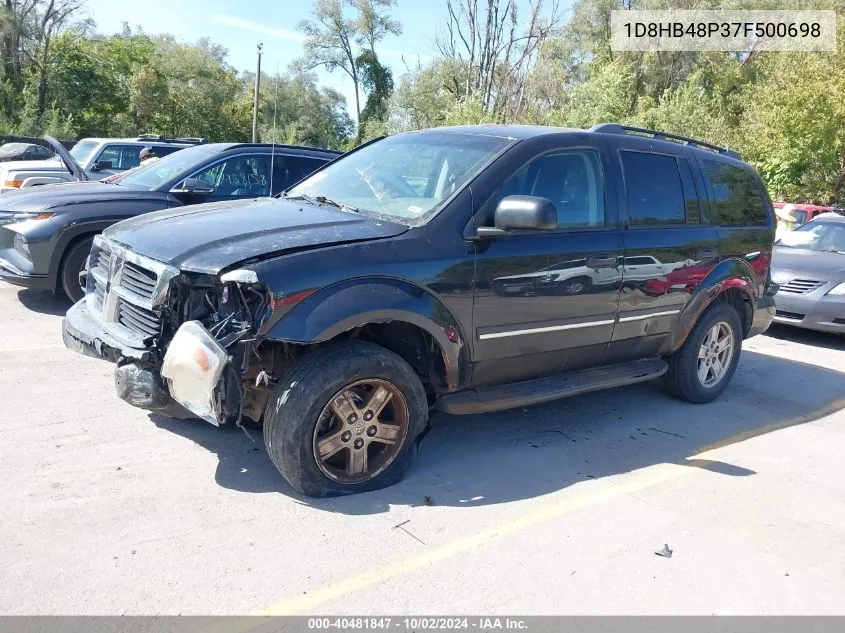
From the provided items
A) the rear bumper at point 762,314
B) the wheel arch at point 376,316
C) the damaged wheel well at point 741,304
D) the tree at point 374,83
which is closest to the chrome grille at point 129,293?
the wheel arch at point 376,316

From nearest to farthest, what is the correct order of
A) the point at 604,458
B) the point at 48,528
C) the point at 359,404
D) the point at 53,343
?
the point at 48,528 < the point at 359,404 < the point at 604,458 < the point at 53,343

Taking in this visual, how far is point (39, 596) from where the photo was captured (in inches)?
113

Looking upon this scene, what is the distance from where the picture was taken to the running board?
14.0ft

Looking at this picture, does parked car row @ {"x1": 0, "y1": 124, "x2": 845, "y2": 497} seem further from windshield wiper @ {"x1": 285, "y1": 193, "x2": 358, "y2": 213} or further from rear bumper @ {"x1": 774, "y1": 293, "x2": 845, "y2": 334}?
rear bumper @ {"x1": 774, "y1": 293, "x2": 845, "y2": 334}

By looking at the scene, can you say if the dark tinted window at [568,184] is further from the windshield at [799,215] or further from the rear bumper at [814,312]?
the windshield at [799,215]

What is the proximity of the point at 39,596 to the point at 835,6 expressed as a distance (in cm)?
3154

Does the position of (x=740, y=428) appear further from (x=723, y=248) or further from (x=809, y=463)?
(x=723, y=248)

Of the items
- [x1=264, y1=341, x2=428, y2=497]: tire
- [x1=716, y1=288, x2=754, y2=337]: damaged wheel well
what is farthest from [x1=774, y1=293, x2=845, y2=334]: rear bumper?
[x1=264, y1=341, x2=428, y2=497]: tire

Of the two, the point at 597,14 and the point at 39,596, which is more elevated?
the point at 597,14

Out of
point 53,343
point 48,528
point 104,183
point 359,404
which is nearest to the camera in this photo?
point 48,528

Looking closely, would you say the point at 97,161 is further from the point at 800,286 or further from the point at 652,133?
the point at 800,286

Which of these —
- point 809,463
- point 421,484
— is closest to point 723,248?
point 809,463

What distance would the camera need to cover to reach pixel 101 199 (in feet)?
23.6
